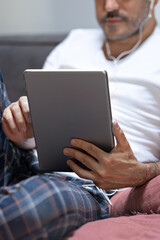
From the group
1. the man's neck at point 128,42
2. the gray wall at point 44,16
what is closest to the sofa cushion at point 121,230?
the man's neck at point 128,42

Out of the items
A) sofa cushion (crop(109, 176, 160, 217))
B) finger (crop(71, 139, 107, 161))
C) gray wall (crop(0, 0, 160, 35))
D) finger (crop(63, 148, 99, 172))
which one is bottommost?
sofa cushion (crop(109, 176, 160, 217))

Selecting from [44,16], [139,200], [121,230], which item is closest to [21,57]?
[44,16]

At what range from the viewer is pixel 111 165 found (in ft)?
2.90

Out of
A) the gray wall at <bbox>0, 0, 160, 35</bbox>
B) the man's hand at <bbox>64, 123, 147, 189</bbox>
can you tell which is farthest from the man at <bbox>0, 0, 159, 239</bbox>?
the gray wall at <bbox>0, 0, 160, 35</bbox>

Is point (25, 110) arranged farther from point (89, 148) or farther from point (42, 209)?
point (42, 209)

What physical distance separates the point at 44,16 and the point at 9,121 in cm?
94

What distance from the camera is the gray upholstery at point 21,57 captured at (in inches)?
59.9

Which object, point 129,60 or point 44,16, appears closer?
point 129,60

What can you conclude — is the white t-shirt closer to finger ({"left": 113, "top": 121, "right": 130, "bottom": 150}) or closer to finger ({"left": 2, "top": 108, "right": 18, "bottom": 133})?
finger ({"left": 113, "top": 121, "right": 130, "bottom": 150})

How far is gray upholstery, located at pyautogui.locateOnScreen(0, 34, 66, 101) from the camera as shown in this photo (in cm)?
152

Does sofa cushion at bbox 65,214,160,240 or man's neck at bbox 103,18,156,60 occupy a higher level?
man's neck at bbox 103,18,156,60

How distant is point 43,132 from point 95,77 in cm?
21

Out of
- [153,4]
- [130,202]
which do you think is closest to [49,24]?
[153,4]

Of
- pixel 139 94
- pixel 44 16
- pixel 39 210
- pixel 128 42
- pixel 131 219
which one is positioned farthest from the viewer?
pixel 44 16
